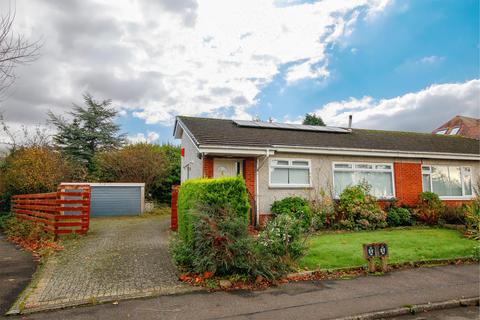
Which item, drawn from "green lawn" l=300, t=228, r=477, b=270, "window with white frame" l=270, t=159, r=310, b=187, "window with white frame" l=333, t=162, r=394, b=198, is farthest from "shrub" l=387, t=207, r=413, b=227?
"window with white frame" l=270, t=159, r=310, b=187

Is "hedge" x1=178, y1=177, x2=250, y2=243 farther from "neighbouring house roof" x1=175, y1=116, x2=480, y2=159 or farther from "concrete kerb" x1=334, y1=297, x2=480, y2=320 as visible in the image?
"neighbouring house roof" x1=175, y1=116, x2=480, y2=159

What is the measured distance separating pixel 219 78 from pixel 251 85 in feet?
8.28

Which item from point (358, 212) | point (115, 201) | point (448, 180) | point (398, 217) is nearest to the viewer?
point (358, 212)

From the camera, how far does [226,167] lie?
440 inches

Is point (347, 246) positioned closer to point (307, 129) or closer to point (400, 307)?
point (400, 307)

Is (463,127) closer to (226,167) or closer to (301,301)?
(226,167)

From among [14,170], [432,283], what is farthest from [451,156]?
[14,170]

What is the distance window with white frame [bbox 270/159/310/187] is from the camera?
→ 455 inches

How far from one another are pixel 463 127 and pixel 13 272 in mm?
45956

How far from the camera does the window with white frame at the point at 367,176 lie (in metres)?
12.5

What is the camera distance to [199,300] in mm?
4660

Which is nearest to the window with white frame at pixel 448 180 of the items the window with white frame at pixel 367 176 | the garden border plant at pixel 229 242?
the window with white frame at pixel 367 176

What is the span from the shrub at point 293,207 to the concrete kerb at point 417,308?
5.47 metres

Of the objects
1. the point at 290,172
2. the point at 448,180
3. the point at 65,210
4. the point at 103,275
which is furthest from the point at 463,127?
the point at 103,275
